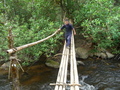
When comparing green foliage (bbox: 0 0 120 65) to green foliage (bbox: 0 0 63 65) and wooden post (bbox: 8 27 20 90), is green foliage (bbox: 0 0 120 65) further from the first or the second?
wooden post (bbox: 8 27 20 90)

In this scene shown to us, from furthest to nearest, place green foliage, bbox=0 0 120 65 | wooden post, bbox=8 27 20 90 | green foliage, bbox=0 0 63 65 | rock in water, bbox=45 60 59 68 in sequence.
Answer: rock in water, bbox=45 60 59 68 → green foliage, bbox=0 0 120 65 → green foliage, bbox=0 0 63 65 → wooden post, bbox=8 27 20 90

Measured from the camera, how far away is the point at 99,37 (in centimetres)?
450

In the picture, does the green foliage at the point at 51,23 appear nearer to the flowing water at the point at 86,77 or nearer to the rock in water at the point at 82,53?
the flowing water at the point at 86,77

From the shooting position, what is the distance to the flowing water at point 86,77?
345cm

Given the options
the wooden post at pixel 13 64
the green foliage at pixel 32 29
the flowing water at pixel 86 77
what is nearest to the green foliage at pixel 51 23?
the green foliage at pixel 32 29

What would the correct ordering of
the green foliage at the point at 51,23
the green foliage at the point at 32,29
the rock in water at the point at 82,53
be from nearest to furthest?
the green foliage at the point at 32,29 → the green foliage at the point at 51,23 → the rock in water at the point at 82,53

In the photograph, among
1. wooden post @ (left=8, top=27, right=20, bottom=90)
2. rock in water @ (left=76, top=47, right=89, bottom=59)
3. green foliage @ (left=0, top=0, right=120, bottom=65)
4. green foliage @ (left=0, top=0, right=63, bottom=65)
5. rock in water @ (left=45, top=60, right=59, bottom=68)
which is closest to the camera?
wooden post @ (left=8, top=27, right=20, bottom=90)

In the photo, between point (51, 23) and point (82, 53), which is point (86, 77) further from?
point (51, 23)

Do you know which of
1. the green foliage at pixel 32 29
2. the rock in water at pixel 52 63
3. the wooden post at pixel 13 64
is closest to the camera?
the wooden post at pixel 13 64

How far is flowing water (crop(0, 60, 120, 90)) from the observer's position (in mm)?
3451

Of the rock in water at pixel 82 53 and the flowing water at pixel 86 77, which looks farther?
the rock in water at pixel 82 53

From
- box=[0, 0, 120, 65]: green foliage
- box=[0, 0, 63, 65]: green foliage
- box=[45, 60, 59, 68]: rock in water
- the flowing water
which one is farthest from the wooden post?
box=[45, 60, 59, 68]: rock in water

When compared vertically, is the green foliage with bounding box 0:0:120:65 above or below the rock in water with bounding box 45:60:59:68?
above

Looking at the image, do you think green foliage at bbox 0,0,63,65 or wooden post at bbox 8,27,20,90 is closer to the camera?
wooden post at bbox 8,27,20,90
